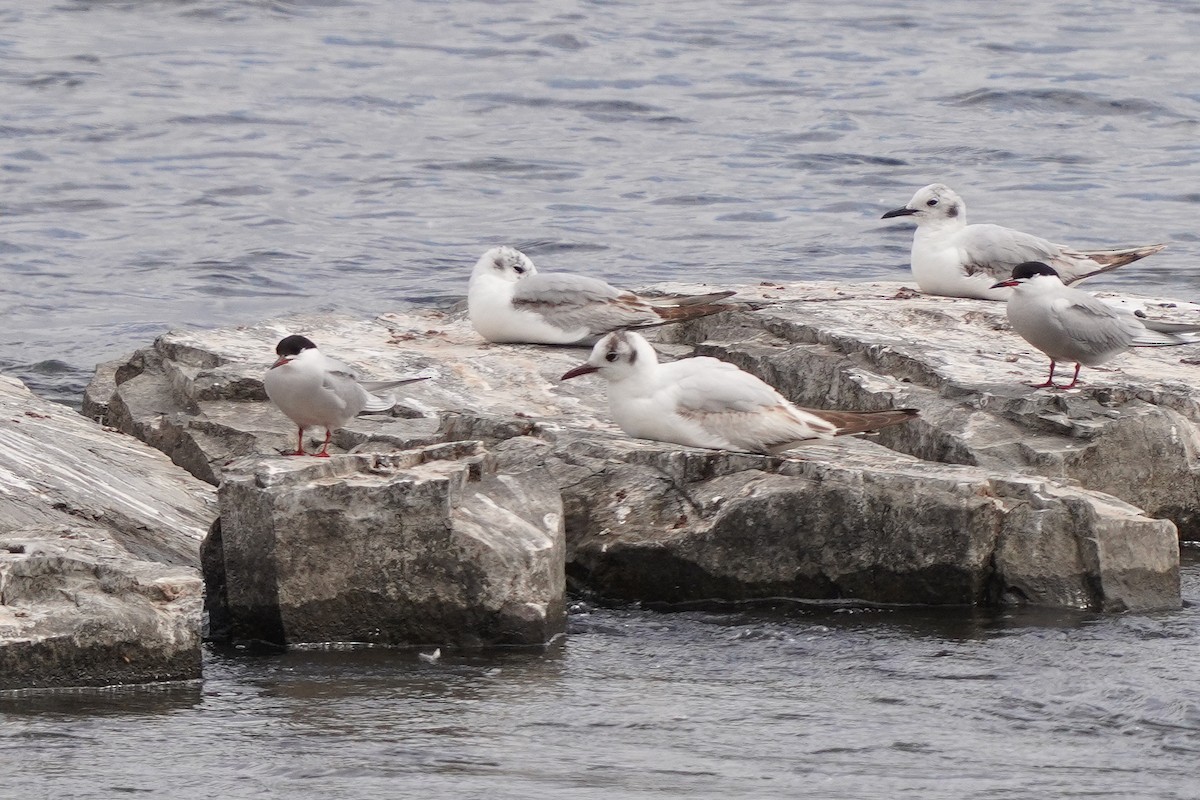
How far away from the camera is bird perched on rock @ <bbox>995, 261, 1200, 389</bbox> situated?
315 inches

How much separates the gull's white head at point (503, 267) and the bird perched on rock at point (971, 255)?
2.34m

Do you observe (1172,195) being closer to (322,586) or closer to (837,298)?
(837,298)

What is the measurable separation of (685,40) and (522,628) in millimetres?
18134

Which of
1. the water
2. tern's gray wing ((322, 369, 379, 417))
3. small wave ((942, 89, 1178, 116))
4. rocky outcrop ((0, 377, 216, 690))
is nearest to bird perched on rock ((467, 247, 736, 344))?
tern's gray wing ((322, 369, 379, 417))

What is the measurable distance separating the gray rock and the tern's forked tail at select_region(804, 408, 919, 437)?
154 centimetres

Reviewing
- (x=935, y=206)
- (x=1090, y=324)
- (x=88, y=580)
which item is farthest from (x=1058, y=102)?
(x=88, y=580)

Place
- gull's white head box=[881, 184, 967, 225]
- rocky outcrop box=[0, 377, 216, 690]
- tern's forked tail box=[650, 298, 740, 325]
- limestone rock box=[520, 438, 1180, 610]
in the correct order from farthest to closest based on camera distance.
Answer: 1. gull's white head box=[881, 184, 967, 225]
2. tern's forked tail box=[650, 298, 740, 325]
3. limestone rock box=[520, 438, 1180, 610]
4. rocky outcrop box=[0, 377, 216, 690]

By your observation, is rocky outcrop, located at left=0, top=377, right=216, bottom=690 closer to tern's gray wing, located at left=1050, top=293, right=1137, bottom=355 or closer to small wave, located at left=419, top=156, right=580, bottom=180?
tern's gray wing, located at left=1050, top=293, right=1137, bottom=355

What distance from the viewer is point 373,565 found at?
646cm

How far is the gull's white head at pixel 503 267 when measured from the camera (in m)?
9.54

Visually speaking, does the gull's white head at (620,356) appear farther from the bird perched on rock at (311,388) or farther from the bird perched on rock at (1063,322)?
the bird perched on rock at (1063,322)

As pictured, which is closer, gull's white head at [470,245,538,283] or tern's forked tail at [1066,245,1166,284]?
gull's white head at [470,245,538,283]

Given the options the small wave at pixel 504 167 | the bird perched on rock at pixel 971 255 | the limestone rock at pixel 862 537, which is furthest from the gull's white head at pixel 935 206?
the small wave at pixel 504 167

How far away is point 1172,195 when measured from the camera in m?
17.5
